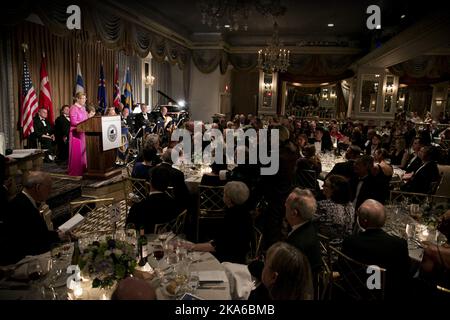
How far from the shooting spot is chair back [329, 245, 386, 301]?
7.41ft

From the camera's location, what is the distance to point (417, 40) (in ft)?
24.6

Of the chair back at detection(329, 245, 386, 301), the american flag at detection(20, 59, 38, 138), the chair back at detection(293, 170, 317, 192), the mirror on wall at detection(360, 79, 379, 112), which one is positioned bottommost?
the chair back at detection(329, 245, 386, 301)

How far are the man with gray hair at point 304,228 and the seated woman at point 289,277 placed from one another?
31.5 inches

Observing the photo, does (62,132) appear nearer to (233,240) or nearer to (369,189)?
(233,240)

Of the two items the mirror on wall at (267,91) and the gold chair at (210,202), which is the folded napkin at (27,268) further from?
the mirror on wall at (267,91)

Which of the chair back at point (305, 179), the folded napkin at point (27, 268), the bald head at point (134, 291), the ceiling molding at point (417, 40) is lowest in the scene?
the folded napkin at point (27, 268)

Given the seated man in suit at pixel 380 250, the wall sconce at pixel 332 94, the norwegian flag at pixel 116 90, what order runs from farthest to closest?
1. the wall sconce at pixel 332 94
2. the norwegian flag at pixel 116 90
3. the seated man in suit at pixel 380 250

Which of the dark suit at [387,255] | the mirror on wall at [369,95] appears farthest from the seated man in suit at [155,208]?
the mirror on wall at [369,95]

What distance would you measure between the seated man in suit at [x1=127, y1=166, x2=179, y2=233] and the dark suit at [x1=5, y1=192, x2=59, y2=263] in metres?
0.63

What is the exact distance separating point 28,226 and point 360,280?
245 cm

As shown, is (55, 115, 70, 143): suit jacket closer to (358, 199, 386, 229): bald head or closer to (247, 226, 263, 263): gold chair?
(247, 226, 263, 263): gold chair

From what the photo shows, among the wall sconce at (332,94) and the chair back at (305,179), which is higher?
the wall sconce at (332,94)

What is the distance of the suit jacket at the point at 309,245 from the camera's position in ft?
7.97

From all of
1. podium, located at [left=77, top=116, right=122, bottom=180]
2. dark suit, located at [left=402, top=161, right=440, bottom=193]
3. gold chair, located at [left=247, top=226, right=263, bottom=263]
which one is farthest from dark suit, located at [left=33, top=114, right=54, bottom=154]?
dark suit, located at [left=402, top=161, right=440, bottom=193]
